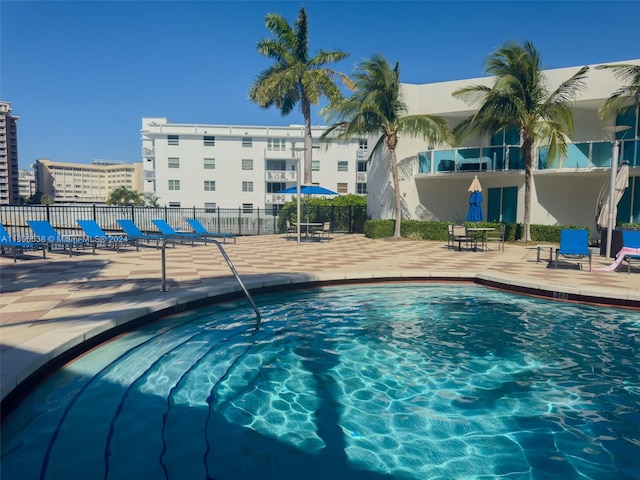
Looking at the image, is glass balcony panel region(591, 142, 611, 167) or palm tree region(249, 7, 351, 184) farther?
palm tree region(249, 7, 351, 184)

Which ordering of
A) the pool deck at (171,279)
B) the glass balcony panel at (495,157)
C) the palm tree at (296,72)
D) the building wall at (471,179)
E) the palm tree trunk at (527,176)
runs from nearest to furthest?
1. the pool deck at (171,279)
2. the palm tree trunk at (527,176)
3. the building wall at (471,179)
4. the glass balcony panel at (495,157)
5. the palm tree at (296,72)

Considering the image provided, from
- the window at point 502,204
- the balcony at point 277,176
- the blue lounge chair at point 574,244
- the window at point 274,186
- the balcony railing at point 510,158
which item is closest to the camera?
the blue lounge chair at point 574,244

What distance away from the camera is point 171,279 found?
813 cm

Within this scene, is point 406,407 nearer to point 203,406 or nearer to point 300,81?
A: point 203,406

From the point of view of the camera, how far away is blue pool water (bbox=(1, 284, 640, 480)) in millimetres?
2941

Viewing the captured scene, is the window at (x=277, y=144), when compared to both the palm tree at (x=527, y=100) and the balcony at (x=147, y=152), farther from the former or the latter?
the palm tree at (x=527, y=100)

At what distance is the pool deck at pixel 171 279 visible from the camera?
450 cm

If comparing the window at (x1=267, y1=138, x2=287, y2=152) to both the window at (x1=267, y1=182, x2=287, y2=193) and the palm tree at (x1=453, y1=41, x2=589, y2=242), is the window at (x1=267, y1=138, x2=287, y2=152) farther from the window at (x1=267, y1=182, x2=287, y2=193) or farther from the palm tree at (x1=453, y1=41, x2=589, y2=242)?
the palm tree at (x1=453, y1=41, x2=589, y2=242)

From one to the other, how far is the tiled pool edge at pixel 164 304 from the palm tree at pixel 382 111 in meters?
10.8

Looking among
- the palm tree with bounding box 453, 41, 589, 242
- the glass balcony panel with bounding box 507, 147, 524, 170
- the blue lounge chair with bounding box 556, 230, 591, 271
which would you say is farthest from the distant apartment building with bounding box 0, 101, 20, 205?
the blue lounge chair with bounding box 556, 230, 591, 271

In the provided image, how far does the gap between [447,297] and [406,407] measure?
15.5ft

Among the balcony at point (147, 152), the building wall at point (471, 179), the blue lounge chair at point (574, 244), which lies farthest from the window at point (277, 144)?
the blue lounge chair at point (574, 244)

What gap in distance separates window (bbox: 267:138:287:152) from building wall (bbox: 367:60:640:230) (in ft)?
91.8

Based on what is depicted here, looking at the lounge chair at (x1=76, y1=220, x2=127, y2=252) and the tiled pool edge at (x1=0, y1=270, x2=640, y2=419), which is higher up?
the lounge chair at (x1=76, y1=220, x2=127, y2=252)
